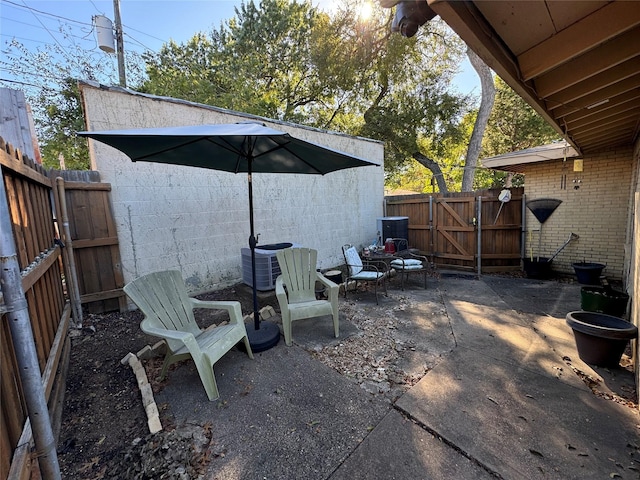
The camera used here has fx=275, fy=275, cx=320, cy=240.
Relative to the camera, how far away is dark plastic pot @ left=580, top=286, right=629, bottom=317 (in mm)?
3162

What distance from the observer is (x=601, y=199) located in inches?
195

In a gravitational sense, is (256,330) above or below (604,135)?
below

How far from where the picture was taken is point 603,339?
239 cm

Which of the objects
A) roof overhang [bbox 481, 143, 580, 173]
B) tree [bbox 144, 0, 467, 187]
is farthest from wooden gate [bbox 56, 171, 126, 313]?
roof overhang [bbox 481, 143, 580, 173]

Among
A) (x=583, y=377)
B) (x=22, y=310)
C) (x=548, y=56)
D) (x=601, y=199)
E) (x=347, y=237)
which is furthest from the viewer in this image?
(x=347, y=237)

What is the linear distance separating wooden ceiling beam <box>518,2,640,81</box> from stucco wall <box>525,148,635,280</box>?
176 inches

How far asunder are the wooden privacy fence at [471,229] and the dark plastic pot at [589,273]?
1.07m

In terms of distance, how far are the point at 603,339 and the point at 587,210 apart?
3.98 m

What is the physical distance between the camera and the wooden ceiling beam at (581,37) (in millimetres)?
1416

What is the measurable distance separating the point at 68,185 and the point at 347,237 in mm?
4959

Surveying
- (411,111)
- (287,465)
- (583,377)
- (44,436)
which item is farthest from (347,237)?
(411,111)

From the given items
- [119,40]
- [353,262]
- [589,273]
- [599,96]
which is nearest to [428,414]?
[353,262]

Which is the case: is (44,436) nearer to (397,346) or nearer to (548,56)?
(397,346)

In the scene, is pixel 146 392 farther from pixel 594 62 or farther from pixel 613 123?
pixel 613 123
